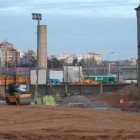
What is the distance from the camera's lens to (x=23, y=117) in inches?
1315

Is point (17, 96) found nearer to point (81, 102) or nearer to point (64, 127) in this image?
point (81, 102)

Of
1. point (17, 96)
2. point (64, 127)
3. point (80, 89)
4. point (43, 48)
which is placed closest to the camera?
point (64, 127)

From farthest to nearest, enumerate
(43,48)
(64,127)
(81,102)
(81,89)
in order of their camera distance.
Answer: (43,48) < (81,89) < (81,102) < (64,127)

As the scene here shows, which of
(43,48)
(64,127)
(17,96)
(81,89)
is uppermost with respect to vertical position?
(43,48)

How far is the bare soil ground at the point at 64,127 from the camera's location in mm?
22047

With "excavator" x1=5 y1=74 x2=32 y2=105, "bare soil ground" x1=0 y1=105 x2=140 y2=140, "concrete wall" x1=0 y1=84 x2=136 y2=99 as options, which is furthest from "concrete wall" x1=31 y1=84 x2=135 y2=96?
"bare soil ground" x1=0 y1=105 x2=140 y2=140

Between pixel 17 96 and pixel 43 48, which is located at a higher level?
pixel 43 48

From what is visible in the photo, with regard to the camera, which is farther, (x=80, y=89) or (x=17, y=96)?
(x=80, y=89)

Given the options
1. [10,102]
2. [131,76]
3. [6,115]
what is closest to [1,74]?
[131,76]

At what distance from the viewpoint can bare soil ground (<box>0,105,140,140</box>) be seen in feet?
72.3

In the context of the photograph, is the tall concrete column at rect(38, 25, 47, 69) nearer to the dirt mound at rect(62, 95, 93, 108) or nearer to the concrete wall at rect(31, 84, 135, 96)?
the concrete wall at rect(31, 84, 135, 96)

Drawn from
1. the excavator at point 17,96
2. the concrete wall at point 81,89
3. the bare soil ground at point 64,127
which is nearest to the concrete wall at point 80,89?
the concrete wall at point 81,89

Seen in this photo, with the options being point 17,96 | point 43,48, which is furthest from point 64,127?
point 43,48

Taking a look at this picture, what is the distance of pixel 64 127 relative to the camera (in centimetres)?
2591
